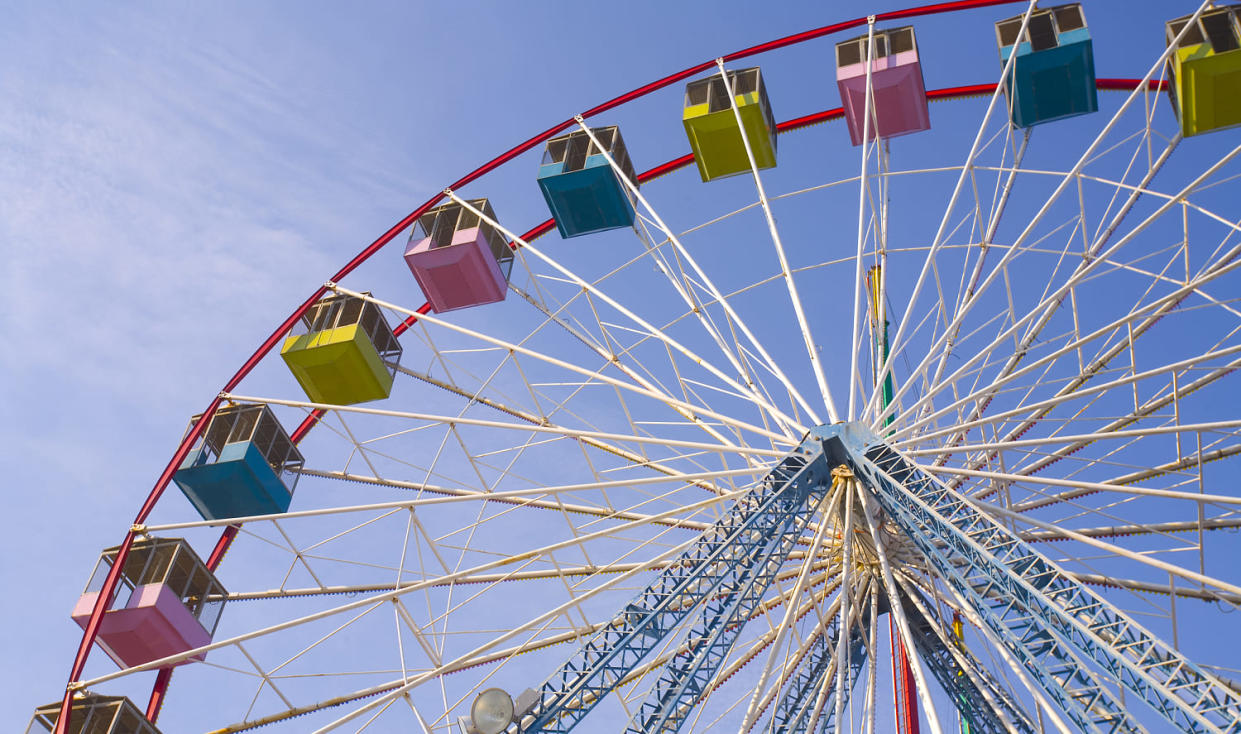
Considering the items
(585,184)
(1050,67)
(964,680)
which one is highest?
(1050,67)

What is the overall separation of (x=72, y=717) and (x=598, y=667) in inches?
296

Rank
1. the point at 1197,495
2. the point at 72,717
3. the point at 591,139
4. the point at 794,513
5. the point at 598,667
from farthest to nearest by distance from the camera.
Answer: the point at 591,139 → the point at 72,717 → the point at 794,513 → the point at 598,667 → the point at 1197,495

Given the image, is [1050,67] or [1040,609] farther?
[1050,67]

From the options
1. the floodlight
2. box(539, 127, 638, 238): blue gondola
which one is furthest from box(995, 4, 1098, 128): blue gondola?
the floodlight

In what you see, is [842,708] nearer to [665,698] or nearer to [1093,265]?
[665,698]

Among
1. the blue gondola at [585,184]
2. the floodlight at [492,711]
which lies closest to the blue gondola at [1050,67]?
the blue gondola at [585,184]

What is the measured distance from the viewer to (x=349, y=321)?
19.8 meters

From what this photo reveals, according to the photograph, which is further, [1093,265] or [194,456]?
[194,456]

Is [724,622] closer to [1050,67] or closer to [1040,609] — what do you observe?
[1040,609]

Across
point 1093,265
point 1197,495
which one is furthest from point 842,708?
point 1093,265

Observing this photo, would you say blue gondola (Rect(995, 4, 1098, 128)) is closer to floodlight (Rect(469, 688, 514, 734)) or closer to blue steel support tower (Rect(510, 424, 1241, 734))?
blue steel support tower (Rect(510, 424, 1241, 734))

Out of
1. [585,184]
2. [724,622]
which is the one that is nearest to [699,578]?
[724,622]

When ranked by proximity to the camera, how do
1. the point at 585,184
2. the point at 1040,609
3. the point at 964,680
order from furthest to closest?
1. the point at 585,184
2. the point at 964,680
3. the point at 1040,609

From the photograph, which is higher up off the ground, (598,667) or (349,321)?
(349,321)
